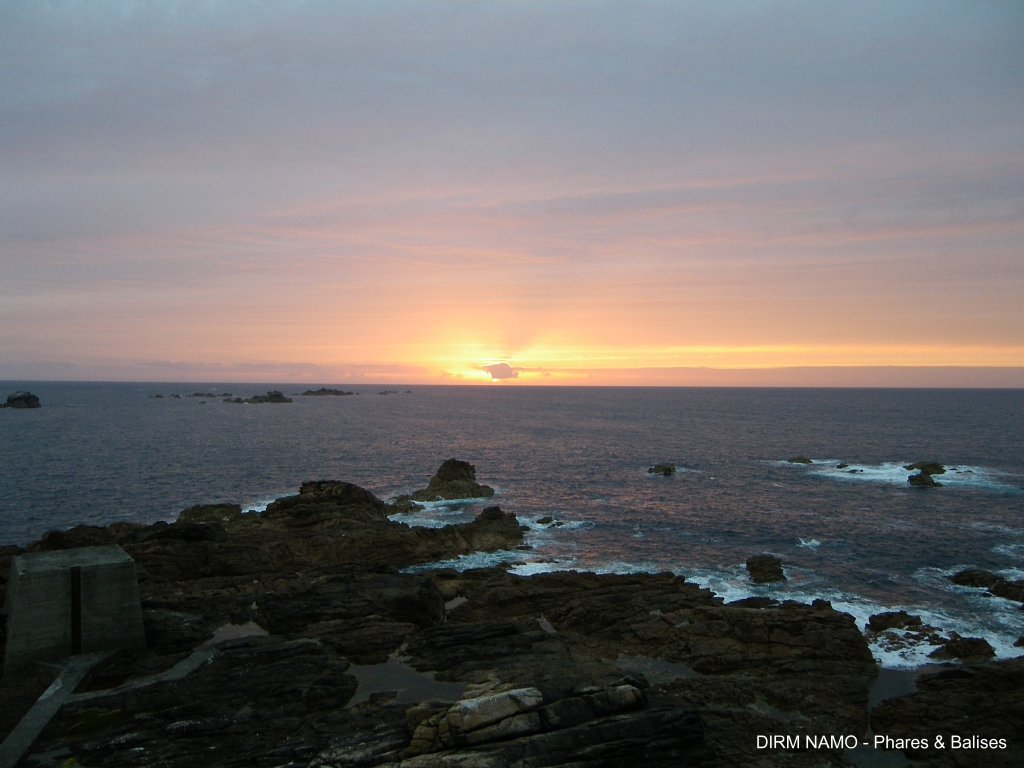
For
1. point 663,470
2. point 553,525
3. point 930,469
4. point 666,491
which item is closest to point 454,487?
point 553,525

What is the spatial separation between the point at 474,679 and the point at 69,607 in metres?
14.0

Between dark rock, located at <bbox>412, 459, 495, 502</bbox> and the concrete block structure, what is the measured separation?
36.1 metres

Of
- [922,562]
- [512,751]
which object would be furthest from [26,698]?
[922,562]

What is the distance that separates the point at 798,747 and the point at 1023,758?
18.4ft

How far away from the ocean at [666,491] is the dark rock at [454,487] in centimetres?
213

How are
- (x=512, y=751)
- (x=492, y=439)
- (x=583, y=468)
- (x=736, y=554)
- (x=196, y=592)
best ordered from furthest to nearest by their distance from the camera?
1. (x=492, y=439)
2. (x=583, y=468)
3. (x=736, y=554)
4. (x=196, y=592)
5. (x=512, y=751)

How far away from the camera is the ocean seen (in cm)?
3700

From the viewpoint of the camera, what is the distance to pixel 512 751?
1551 cm

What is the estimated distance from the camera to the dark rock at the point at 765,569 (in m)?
35.2

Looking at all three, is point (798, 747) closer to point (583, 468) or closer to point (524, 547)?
point (524, 547)

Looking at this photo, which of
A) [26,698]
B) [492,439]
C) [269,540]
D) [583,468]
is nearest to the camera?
[26,698]

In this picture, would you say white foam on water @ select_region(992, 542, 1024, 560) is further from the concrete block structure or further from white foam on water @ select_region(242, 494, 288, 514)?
white foam on water @ select_region(242, 494, 288, 514)

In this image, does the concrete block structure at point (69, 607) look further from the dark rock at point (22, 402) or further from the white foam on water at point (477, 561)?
the dark rock at point (22, 402)

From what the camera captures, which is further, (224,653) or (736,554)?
(736,554)
